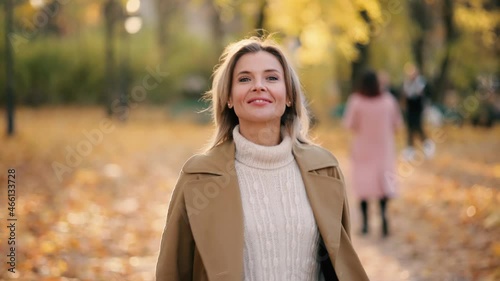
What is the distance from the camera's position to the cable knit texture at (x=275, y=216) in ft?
10.1

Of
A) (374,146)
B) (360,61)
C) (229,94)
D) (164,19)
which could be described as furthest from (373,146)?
(164,19)

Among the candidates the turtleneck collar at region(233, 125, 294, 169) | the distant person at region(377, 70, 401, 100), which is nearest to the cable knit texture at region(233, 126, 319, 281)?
the turtleneck collar at region(233, 125, 294, 169)

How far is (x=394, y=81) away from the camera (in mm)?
27328

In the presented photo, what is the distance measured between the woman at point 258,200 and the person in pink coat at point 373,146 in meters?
6.05

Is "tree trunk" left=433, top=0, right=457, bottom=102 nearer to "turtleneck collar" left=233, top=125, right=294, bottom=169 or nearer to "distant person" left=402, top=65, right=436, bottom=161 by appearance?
"distant person" left=402, top=65, right=436, bottom=161

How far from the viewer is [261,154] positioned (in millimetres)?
3234

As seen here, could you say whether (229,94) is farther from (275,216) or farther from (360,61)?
(360,61)

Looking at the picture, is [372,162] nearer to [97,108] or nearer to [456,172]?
[456,172]

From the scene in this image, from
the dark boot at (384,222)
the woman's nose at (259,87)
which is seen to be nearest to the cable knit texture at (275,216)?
the woman's nose at (259,87)

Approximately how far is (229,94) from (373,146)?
20.7 feet

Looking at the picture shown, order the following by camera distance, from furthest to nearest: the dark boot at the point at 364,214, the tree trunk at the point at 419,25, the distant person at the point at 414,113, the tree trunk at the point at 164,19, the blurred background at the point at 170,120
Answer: the tree trunk at the point at 164,19 → the tree trunk at the point at 419,25 → the distant person at the point at 414,113 → the dark boot at the point at 364,214 → the blurred background at the point at 170,120

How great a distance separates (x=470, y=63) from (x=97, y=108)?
1639 cm

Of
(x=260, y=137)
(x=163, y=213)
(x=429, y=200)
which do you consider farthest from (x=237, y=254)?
(x=429, y=200)

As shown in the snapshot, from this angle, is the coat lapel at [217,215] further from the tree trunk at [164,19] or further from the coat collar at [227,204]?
the tree trunk at [164,19]
